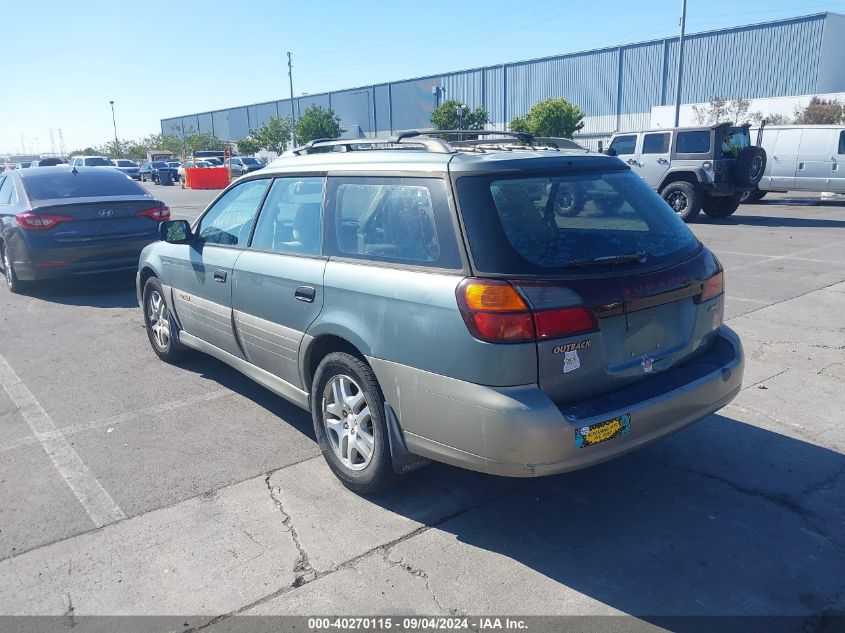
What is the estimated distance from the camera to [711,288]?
3625 millimetres

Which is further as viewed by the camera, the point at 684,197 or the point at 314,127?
the point at 314,127

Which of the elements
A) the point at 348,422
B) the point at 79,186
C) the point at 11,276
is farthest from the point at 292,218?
the point at 11,276

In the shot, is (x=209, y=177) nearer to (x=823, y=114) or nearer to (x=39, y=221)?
(x=39, y=221)

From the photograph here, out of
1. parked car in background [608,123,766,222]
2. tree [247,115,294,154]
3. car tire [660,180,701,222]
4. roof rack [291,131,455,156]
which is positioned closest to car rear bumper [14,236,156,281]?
roof rack [291,131,455,156]

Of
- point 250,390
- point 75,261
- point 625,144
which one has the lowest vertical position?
point 250,390

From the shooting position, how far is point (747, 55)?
43656mm

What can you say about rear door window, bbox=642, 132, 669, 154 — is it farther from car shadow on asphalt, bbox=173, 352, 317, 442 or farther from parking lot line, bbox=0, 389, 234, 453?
parking lot line, bbox=0, 389, 234, 453

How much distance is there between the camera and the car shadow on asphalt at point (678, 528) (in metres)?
2.87

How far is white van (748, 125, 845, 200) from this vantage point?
18.1m

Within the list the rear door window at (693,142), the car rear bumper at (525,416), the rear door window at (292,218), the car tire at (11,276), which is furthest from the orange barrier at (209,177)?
the car rear bumper at (525,416)

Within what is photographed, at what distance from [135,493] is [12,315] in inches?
218

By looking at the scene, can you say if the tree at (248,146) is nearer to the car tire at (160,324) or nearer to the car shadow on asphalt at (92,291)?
the car shadow on asphalt at (92,291)

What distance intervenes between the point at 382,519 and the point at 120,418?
95.2 inches

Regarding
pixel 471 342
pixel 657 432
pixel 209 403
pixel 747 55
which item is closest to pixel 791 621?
pixel 657 432
